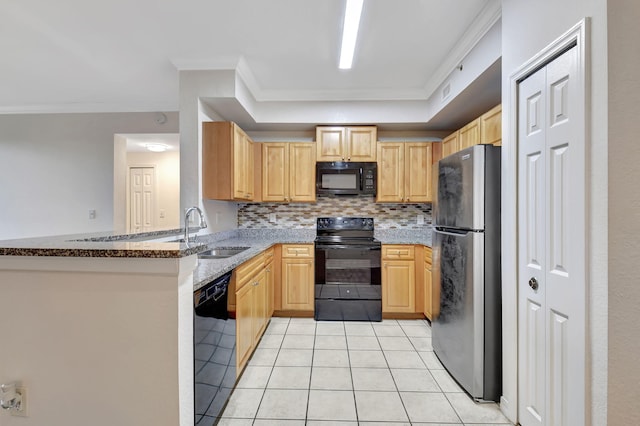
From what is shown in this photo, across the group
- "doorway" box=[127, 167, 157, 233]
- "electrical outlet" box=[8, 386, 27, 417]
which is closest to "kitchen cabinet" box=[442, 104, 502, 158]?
"electrical outlet" box=[8, 386, 27, 417]

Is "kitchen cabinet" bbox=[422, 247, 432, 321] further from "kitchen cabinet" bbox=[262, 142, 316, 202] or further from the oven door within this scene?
"kitchen cabinet" bbox=[262, 142, 316, 202]

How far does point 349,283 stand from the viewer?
3354mm

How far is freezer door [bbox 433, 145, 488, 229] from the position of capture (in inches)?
73.9

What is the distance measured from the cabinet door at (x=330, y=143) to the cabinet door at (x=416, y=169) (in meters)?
0.81

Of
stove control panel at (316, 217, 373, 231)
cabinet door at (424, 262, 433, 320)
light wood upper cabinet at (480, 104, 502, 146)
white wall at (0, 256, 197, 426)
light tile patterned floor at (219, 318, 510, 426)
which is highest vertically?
light wood upper cabinet at (480, 104, 502, 146)

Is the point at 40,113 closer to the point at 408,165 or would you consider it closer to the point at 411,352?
the point at 408,165

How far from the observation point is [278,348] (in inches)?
104

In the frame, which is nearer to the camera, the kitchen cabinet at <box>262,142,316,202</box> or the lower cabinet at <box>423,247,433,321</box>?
the lower cabinet at <box>423,247,433,321</box>

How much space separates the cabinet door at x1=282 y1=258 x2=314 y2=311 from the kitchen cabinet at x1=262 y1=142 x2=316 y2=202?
835 mm

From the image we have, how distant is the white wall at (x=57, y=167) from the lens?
4055 millimetres
